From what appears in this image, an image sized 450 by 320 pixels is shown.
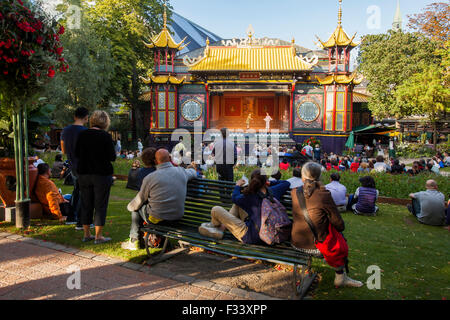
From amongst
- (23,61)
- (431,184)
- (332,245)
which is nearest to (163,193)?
(332,245)

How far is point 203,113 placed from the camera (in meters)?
22.0

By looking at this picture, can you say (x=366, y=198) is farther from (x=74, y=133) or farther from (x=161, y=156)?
(x=74, y=133)

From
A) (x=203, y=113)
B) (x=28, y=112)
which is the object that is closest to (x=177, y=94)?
(x=203, y=113)

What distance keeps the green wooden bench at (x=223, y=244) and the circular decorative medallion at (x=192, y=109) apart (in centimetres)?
1800

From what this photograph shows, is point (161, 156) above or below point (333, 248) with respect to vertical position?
above

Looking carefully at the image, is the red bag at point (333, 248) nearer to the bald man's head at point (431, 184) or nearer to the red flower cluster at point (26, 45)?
the bald man's head at point (431, 184)

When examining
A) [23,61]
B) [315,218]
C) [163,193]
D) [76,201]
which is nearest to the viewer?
[315,218]

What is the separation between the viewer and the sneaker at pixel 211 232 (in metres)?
3.64

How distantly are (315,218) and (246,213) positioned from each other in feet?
2.78

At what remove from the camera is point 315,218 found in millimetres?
3164

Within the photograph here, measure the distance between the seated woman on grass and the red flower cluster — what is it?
3.45 m

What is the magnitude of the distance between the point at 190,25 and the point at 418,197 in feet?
149

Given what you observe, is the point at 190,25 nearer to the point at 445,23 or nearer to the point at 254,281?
the point at 445,23

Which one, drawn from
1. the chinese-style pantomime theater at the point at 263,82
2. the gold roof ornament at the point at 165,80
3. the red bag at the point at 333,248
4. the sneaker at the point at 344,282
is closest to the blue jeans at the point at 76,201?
the red bag at the point at 333,248
